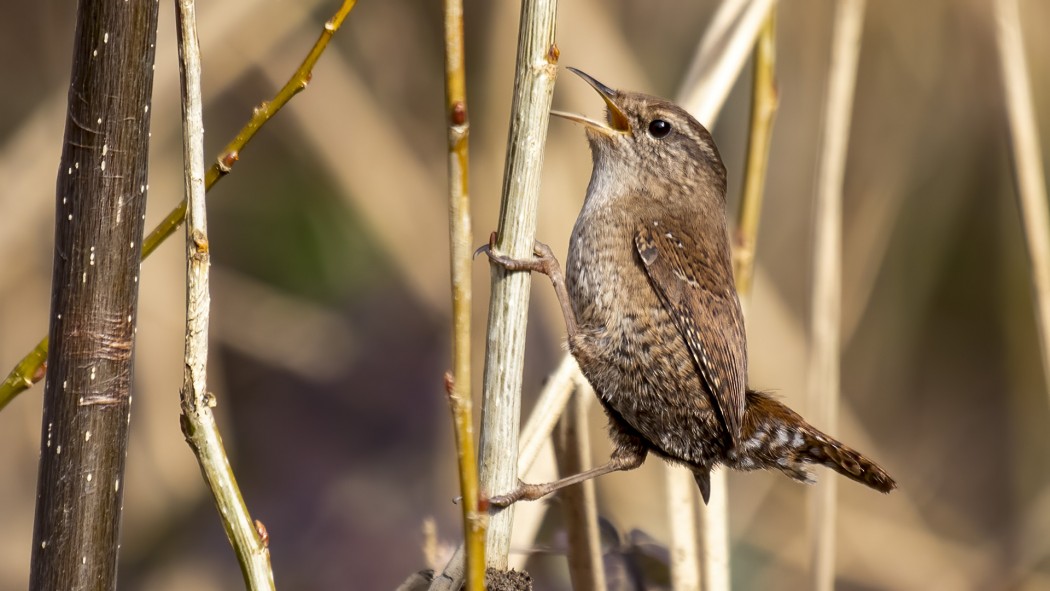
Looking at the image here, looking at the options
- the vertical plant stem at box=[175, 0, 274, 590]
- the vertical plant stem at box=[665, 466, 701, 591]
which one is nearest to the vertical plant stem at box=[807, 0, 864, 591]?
the vertical plant stem at box=[665, 466, 701, 591]

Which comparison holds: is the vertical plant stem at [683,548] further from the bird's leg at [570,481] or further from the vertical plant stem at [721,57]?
the vertical plant stem at [721,57]

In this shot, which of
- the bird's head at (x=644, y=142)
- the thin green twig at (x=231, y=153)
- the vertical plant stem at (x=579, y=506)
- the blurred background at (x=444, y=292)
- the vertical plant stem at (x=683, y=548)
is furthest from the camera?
the blurred background at (x=444, y=292)

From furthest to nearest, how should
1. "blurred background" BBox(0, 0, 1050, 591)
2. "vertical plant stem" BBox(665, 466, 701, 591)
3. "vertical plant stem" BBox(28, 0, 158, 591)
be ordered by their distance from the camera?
1. "blurred background" BBox(0, 0, 1050, 591)
2. "vertical plant stem" BBox(665, 466, 701, 591)
3. "vertical plant stem" BBox(28, 0, 158, 591)

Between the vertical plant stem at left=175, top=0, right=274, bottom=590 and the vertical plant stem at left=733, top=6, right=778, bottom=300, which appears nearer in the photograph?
the vertical plant stem at left=175, top=0, right=274, bottom=590

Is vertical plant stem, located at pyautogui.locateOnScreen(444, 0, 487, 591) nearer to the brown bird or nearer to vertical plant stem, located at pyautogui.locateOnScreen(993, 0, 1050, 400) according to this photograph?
the brown bird

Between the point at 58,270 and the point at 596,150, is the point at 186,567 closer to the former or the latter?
the point at 596,150

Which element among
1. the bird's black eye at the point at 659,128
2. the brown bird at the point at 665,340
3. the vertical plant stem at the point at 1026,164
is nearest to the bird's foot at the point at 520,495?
the brown bird at the point at 665,340
